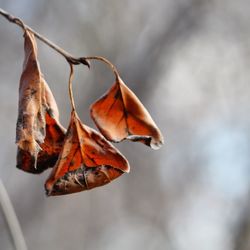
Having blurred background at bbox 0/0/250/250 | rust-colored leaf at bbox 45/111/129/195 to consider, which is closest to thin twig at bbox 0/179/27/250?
rust-colored leaf at bbox 45/111/129/195

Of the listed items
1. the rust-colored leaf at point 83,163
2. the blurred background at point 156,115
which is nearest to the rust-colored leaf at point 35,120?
the rust-colored leaf at point 83,163

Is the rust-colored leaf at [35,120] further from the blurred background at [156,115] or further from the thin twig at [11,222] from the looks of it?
the blurred background at [156,115]

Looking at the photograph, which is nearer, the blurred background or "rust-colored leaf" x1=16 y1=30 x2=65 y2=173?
"rust-colored leaf" x1=16 y1=30 x2=65 y2=173

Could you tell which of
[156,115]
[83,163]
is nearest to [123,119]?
[83,163]

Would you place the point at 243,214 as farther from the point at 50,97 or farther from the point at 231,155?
the point at 50,97

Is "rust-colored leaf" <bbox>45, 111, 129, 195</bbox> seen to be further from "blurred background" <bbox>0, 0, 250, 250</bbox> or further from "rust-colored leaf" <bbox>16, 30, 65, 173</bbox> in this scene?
"blurred background" <bbox>0, 0, 250, 250</bbox>

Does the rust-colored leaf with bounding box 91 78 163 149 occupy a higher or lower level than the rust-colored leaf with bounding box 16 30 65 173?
higher

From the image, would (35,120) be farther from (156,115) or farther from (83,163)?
(156,115)
